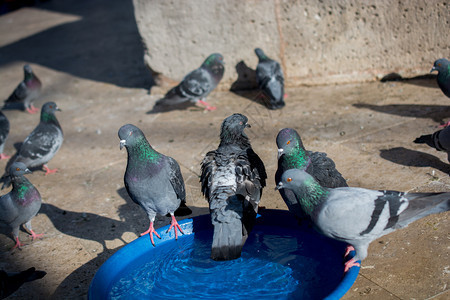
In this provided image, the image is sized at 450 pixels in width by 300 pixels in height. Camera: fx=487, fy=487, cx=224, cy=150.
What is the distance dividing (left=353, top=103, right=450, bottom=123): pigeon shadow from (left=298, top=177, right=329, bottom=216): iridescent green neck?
311 cm

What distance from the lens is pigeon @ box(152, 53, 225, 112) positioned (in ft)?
23.3

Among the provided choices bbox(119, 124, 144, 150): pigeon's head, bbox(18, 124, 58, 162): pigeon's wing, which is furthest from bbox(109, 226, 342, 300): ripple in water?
bbox(18, 124, 58, 162): pigeon's wing

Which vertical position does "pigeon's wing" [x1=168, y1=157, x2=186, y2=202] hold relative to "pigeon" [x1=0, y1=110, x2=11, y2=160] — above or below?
above

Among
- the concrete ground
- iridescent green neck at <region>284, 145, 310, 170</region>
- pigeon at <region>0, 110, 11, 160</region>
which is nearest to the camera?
the concrete ground

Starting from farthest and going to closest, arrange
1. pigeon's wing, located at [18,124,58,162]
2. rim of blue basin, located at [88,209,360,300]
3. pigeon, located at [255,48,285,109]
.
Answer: pigeon, located at [255,48,285,109], pigeon's wing, located at [18,124,58,162], rim of blue basin, located at [88,209,360,300]

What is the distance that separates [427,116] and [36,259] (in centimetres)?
459

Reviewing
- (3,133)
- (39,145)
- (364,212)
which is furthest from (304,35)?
(364,212)

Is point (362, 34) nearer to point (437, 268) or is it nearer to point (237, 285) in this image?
point (437, 268)

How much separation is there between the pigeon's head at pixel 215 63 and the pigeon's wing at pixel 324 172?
3.63 meters

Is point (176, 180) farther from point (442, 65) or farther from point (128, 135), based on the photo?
point (442, 65)

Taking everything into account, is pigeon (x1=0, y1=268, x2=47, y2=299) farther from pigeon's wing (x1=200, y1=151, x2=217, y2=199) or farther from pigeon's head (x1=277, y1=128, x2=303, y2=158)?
pigeon's head (x1=277, y1=128, x2=303, y2=158)

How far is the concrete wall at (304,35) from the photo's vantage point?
267 inches

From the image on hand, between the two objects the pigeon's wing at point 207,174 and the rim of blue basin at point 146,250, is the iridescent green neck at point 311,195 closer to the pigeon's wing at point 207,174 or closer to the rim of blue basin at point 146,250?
the rim of blue basin at point 146,250

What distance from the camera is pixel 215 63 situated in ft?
23.9
